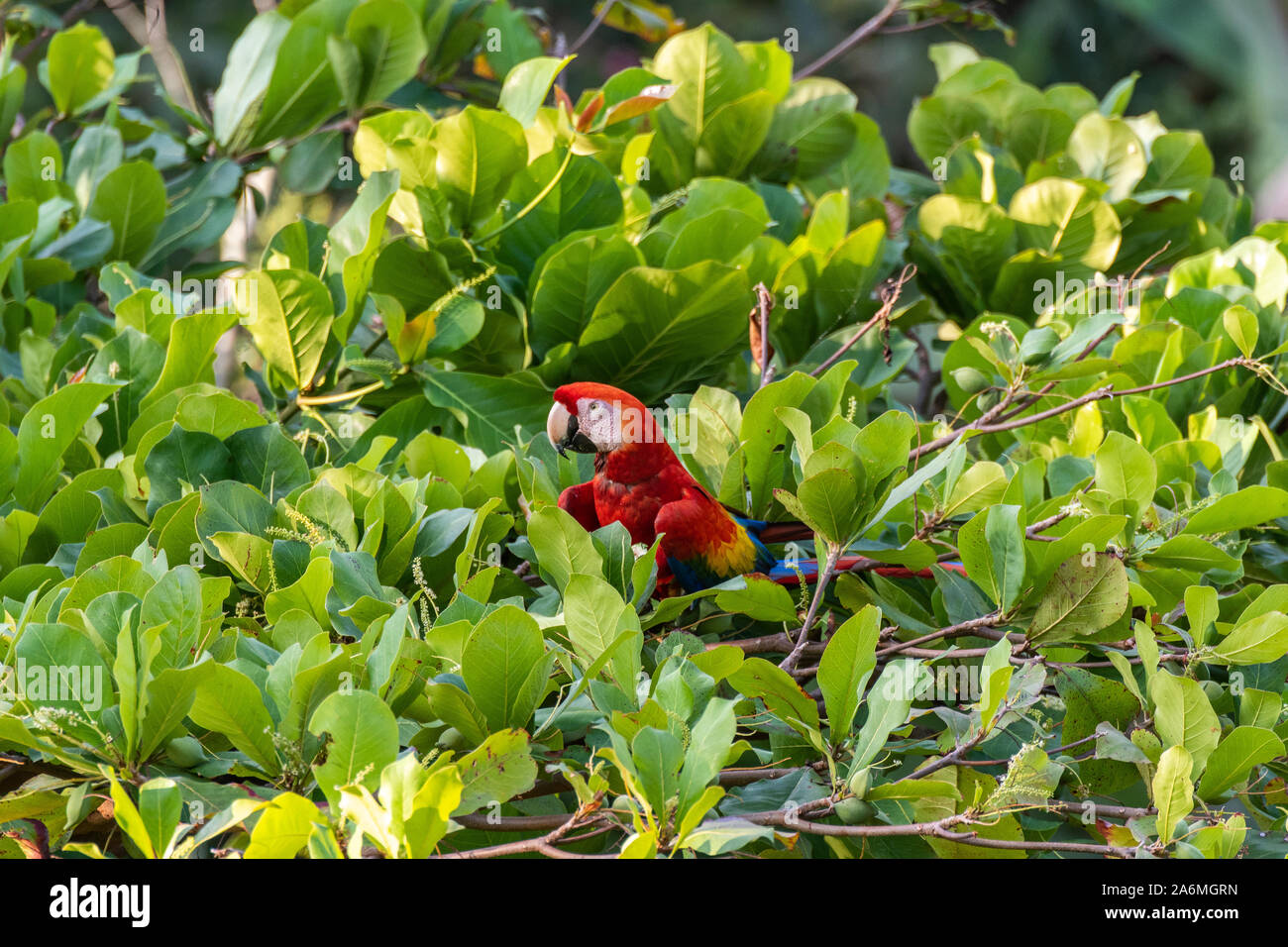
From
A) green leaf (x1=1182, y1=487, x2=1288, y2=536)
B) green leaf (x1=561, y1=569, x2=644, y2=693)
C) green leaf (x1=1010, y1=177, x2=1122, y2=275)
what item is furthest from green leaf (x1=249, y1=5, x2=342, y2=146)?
green leaf (x1=1182, y1=487, x2=1288, y2=536)

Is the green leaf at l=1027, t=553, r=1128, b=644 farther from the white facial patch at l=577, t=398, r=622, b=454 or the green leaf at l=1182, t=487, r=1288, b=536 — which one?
the white facial patch at l=577, t=398, r=622, b=454

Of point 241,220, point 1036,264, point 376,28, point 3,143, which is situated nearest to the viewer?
point 1036,264

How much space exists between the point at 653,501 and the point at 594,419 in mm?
154

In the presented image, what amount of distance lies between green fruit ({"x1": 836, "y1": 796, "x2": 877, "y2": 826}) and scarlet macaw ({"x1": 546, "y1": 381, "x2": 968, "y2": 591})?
346 millimetres

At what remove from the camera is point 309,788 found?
922 mm

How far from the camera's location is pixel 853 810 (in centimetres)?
93

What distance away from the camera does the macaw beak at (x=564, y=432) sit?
147cm

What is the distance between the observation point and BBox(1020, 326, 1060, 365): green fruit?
4.19 ft

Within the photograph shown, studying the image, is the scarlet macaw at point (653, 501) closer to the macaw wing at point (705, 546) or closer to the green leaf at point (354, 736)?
the macaw wing at point (705, 546)

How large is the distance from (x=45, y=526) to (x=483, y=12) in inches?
64.8

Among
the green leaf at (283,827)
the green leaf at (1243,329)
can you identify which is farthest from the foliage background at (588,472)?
the green leaf at (1243,329)

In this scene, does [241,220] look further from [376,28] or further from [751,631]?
[751,631]

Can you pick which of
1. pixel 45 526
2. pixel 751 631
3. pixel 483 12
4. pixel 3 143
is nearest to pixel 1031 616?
pixel 751 631

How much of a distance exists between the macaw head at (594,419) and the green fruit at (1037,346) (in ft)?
1.64
